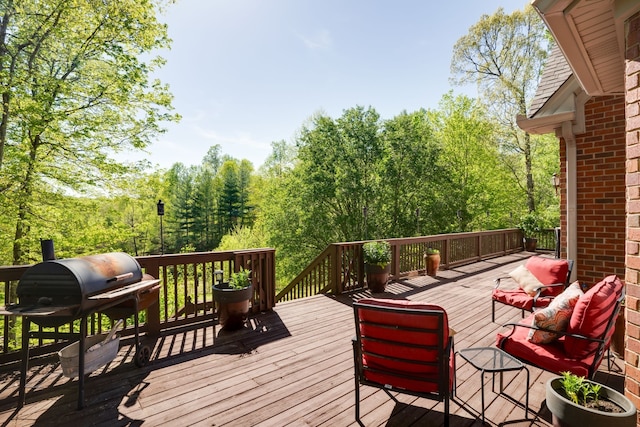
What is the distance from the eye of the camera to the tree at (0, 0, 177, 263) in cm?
682

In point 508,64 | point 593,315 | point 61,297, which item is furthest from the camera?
point 508,64

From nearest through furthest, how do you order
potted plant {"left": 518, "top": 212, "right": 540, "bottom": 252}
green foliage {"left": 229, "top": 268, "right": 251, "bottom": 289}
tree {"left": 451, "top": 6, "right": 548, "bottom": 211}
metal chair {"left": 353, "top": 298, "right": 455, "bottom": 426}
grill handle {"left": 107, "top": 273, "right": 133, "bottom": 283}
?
metal chair {"left": 353, "top": 298, "right": 455, "bottom": 426}, grill handle {"left": 107, "top": 273, "right": 133, "bottom": 283}, green foliage {"left": 229, "top": 268, "right": 251, "bottom": 289}, potted plant {"left": 518, "top": 212, "right": 540, "bottom": 252}, tree {"left": 451, "top": 6, "right": 548, "bottom": 211}

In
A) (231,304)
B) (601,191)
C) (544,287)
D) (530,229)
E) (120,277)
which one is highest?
(601,191)

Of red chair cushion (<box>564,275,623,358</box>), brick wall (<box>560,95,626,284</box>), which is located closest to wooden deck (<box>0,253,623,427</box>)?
red chair cushion (<box>564,275,623,358</box>)

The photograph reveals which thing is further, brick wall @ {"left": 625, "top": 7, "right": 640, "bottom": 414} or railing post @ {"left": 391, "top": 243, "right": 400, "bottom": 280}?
railing post @ {"left": 391, "top": 243, "right": 400, "bottom": 280}

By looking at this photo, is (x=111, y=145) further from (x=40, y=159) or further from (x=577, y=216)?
(x=577, y=216)

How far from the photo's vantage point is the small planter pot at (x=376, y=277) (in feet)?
19.7

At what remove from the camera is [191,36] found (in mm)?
8789

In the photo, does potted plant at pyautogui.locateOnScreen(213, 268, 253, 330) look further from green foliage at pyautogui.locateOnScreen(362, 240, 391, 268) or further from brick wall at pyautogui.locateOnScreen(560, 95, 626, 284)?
brick wall at pyautogui.locateOnScreen(560, 95, 626, 284)

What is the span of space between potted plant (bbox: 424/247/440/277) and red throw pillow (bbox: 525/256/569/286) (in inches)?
132

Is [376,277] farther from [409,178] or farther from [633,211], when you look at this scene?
[409,178]

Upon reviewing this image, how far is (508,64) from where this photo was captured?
550 inches

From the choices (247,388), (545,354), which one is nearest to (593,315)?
(545,354)

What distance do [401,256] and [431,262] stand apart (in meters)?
0.87
